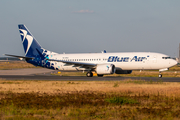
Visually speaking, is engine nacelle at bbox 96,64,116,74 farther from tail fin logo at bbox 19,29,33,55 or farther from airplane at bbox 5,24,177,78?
tail fin logo at bbox 19,29,33,55

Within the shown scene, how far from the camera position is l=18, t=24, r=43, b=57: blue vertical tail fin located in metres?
49.5

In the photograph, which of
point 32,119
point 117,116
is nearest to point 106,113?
point 117,116

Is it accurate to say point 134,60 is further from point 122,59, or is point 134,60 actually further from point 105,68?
point 105,68

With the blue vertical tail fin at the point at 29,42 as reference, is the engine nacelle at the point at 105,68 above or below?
below

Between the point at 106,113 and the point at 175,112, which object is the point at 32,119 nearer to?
the point at 106,113

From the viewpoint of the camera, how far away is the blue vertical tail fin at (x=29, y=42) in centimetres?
4953

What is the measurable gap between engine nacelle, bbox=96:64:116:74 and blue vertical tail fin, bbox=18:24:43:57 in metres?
13.4

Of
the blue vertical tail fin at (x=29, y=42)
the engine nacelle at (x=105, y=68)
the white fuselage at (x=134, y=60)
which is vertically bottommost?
the engine nacelle at (x=105, y=68)

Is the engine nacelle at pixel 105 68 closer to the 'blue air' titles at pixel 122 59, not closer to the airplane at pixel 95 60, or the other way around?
the airplane at pixel 95 60

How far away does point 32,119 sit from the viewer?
1039 centimetres

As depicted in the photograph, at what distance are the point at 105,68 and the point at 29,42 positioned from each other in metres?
16.9

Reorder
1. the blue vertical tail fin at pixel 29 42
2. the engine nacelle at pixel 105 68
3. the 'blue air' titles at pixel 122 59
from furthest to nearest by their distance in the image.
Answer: the blue vertical tail fin at pixel 29 42 < the 'blue air' titles at pixel 122 59 < the engine nacelle at pixel 105 68

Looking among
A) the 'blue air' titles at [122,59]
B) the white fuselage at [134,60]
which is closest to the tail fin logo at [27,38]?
the white fuselage at [134,60]

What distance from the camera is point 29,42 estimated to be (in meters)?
49.8
